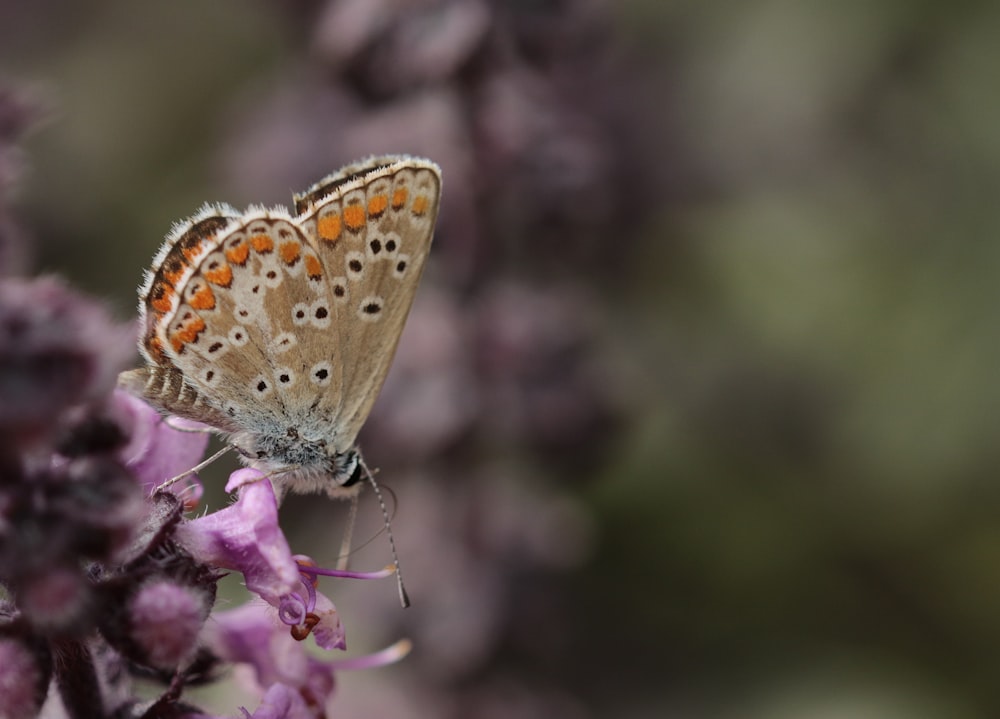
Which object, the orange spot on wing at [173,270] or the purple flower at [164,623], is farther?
the orange spot on wing at [173,270]

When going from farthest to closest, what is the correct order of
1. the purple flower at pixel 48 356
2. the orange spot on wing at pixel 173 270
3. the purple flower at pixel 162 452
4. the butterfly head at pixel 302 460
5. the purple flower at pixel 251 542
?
the butterfly head at pixel 302 460, the orange spot on wing at pixel 173 270, the purple flower at pixel 162 452, the purple flower at pixel 251 542, the purple flower at pixel 48 356

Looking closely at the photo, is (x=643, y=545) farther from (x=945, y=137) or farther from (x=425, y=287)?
(x=945, y=137)

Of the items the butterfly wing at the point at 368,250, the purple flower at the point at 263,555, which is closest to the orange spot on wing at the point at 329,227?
the butterfly wing at the point at 368,250

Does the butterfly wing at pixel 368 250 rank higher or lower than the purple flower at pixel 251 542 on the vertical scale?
higher

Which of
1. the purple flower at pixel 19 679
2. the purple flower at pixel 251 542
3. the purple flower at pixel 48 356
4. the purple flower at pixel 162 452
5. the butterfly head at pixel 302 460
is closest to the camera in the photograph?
the purple flower at pixel 48 356

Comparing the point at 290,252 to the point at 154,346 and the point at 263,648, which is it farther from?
the point at 263,648

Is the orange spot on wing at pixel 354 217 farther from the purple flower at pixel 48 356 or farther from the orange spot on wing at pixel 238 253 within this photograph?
the purple flower at pixel 48 356

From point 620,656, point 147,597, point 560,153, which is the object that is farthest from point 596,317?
point 147,597
